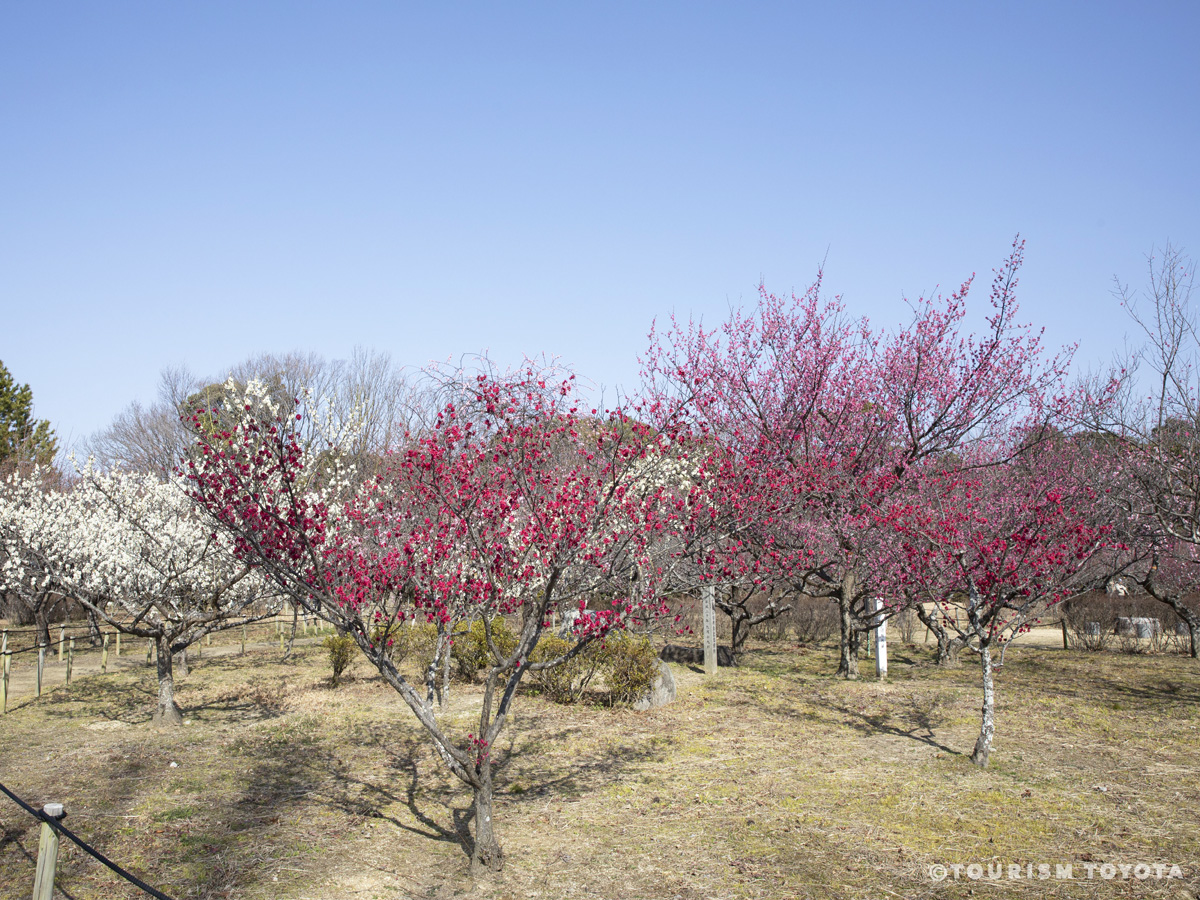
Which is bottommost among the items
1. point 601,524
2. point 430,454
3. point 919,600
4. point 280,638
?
point 280,638

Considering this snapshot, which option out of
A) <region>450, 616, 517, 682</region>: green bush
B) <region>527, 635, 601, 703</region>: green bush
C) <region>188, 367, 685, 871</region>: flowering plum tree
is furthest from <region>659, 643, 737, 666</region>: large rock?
<region>188, 367, 685, 871</region>: flowering plum tree

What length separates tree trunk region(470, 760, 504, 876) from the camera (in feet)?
18.8

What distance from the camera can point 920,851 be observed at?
5891 millimetres

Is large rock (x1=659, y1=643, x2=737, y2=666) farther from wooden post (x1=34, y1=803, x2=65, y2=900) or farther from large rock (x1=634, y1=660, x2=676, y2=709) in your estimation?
wooden post (x1=34, y1=803, x2=65, y2=900)

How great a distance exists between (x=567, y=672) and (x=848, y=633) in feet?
17.0

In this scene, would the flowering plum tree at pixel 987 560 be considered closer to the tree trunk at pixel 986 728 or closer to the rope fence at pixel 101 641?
the tree trunk at pixel 986 728

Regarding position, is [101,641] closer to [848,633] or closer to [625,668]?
[625,668]

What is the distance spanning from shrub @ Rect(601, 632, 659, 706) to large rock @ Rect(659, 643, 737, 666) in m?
3.97

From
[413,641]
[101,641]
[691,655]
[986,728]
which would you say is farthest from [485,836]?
[101,641]

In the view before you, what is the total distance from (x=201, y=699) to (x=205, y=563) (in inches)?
94.0

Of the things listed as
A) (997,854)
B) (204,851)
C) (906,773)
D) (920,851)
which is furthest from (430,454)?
(906,773)

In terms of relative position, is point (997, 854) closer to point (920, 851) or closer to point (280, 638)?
point (920, 851)

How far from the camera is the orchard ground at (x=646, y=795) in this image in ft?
18.4

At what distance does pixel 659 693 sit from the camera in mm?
11367
